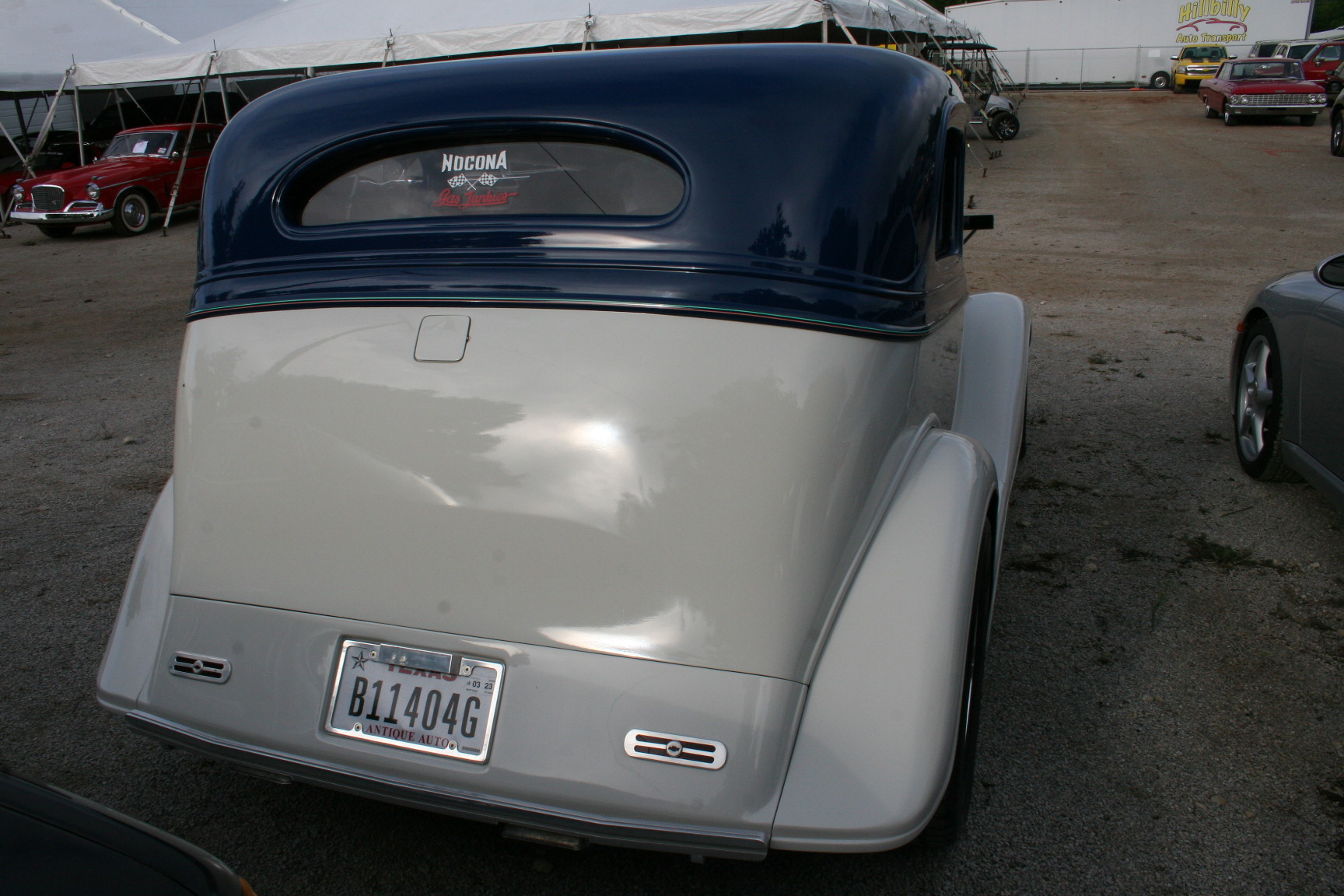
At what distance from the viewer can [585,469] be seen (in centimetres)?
189

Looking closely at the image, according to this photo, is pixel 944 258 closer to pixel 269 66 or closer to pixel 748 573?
pixel 748 573

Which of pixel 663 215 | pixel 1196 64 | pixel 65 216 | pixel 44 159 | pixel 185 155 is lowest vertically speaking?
pixel 1196 64

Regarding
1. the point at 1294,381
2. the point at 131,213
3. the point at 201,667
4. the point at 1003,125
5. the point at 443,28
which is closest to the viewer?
the point at 201,667

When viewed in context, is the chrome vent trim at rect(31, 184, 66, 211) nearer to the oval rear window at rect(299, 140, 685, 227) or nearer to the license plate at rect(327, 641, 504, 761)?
the oval rear window at rect(299, 140, 685, 227)

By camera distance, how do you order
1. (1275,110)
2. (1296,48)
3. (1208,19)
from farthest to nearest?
(1208,19)
(1296,48)
(1275,110)

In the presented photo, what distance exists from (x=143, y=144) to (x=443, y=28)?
19.0ft

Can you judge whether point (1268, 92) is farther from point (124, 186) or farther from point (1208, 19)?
point (124, 186)

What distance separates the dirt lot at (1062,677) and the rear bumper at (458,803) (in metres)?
0.37

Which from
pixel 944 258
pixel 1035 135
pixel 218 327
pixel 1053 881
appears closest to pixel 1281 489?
pixel 944 258

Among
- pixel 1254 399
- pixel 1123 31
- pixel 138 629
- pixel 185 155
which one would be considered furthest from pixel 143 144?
pixel 1123 31

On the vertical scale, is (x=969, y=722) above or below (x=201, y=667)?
below

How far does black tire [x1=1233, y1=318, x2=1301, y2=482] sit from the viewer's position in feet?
12.8

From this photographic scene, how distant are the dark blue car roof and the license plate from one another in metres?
0.78

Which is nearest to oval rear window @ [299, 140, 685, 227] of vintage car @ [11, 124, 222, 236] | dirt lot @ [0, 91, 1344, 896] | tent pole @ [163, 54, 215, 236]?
dirt lot @ [0, 91, 1344, 896]
